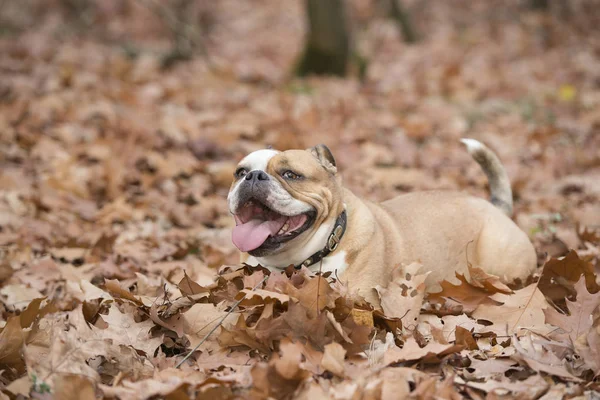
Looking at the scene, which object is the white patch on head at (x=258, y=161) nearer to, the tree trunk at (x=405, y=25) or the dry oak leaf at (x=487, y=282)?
the dry oak leaf at (x=487, y=282)

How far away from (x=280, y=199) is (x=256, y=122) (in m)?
5.02

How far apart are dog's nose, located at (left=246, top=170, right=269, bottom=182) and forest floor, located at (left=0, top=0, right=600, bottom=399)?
526 mm

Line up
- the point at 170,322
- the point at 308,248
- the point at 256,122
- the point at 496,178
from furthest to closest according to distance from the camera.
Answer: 1. the point at 256,122
2. the point at 496,178
3. the point at 308,248
4. the point at 170,322

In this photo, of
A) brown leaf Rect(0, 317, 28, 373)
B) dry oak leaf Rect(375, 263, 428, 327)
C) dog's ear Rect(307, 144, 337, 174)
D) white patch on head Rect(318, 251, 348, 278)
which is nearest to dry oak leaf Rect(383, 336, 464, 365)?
dry oak leaf Rect(375, 263, 428, 327)

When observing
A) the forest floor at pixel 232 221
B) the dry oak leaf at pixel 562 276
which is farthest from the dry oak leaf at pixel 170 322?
the dry oak leaf at pixel 562 276

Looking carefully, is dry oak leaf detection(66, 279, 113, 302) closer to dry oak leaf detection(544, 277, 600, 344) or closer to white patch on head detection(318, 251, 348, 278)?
white patch on head detection(318, 251, 348, 278)

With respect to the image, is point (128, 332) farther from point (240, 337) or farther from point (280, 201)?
point (280, 201)

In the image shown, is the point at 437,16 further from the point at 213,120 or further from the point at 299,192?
the point at 299,192

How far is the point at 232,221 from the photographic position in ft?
19.4

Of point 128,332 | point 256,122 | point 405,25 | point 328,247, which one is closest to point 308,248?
point 328,247

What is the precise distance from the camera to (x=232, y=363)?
300cm

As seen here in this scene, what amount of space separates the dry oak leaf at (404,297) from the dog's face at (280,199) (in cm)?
58

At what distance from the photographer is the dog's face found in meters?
3.68

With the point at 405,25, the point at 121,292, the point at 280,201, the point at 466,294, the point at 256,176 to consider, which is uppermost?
the point at 256,176
